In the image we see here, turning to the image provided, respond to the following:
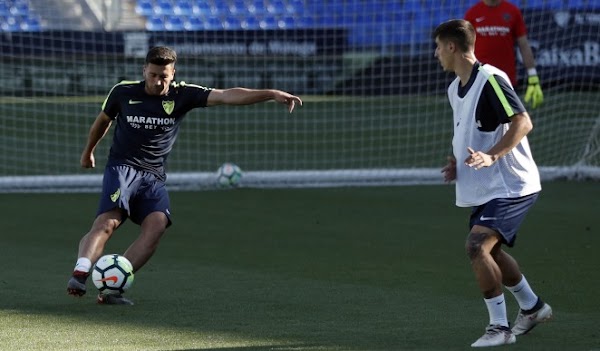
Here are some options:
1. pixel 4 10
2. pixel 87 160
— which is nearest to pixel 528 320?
pixel 87 160

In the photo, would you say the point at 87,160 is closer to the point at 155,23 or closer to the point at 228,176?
the point at 228,176

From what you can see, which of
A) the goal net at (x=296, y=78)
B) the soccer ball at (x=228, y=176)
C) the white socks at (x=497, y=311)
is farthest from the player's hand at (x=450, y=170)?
the goal net at (x=296, y=78)

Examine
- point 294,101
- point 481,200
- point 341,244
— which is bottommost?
point 341,244

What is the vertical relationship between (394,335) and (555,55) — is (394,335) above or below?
below

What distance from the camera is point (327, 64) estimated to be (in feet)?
58.3

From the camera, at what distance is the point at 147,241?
6.84 m

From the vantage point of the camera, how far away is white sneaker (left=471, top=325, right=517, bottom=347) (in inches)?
217

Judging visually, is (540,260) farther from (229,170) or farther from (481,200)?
(229,170)

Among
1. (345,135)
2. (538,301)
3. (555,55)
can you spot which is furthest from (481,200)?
(555,55)

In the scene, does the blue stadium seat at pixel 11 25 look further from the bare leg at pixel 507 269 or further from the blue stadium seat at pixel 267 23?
the bare leg at pixel 507 269

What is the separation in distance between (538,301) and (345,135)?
10399mm

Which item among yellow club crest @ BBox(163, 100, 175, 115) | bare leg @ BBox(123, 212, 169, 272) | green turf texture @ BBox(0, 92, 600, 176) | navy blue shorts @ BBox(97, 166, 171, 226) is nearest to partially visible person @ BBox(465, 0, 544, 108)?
green turf texture @ BBox(0, 92, 600, 176)

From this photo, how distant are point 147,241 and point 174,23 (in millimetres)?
10349

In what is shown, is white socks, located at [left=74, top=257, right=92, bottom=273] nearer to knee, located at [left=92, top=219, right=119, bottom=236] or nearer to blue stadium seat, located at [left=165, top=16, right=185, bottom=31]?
knee, located at [left=92, top=219, right=119, bottom=236]
